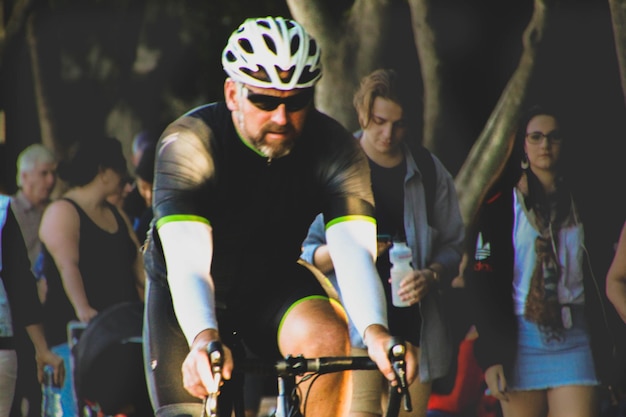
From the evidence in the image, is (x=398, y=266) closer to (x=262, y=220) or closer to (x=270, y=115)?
(x=262, y=220)

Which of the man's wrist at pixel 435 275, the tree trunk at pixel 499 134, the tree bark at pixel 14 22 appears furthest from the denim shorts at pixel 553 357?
the tree bark at pixel 14 22

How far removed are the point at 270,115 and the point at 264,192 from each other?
308mm

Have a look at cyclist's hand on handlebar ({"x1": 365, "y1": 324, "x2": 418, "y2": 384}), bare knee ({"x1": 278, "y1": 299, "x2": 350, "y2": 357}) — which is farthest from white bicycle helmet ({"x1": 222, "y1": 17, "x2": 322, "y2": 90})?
cyclist's hand on handlebar ({"x1": 365, "y1": 324, "x2": 418, "y2": 384})

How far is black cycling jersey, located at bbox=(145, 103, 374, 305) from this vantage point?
4352mm

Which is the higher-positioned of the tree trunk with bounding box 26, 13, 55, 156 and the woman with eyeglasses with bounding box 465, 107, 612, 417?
the tree trunk with bounding box 26, 13, 55, 156

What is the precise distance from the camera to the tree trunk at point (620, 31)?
22.4 feet

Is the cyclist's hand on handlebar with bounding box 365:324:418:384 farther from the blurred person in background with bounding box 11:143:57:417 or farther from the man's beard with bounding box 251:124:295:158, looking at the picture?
the blurred person in background with bounding box 11:143:57:417

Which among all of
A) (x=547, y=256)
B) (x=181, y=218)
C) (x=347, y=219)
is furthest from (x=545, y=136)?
(x=181, y=218)

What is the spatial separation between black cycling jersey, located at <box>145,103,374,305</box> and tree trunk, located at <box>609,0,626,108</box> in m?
2.87

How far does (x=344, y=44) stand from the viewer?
796cm

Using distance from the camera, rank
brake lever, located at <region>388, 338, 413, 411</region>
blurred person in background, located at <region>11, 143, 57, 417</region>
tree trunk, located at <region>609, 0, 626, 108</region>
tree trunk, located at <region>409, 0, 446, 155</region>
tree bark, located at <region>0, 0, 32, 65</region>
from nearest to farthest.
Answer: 1. brake lever, located at <region>388, 338, 413, 411</region>
2. tree trunk, located at <region>609, 0, 626, 108</region>
3. tree trunk, located at <region>409, 0, 446, 155</region>
4. blurred person in background, located at <region>11, 143, 57, 417</region>
5. tree bark, located at <region>0, 0, 32, 65</region>

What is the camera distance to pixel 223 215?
4398 mm

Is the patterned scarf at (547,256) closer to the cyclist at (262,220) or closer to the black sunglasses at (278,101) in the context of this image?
the cyclist at (262,220)

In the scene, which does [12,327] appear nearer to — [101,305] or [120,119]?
[101,305]
